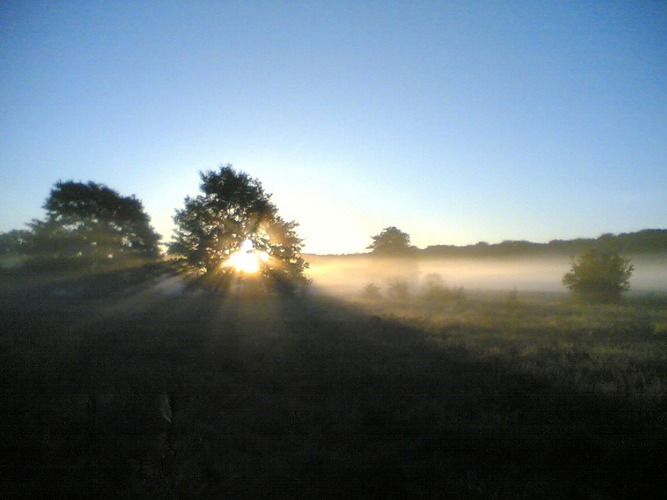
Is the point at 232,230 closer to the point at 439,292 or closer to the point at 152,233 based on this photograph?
the point at 152,233

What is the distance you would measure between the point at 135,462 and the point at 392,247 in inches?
1443

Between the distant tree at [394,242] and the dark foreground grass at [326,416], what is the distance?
27.0 meters

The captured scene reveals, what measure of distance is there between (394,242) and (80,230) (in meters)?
31.3

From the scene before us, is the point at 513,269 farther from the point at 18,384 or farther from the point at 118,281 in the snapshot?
the point at 18,384

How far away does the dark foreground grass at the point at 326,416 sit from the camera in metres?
4.59

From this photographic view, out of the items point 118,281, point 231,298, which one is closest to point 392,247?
point 231,298

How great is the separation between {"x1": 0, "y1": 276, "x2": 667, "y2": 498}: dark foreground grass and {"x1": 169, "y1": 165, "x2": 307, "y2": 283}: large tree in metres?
13.4

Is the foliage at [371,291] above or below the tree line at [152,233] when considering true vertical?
below

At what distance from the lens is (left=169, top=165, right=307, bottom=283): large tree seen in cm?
2625

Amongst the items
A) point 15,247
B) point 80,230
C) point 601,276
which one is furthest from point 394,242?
point 15,247

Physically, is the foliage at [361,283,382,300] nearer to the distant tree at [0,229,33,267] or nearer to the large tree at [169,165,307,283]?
the large tree at [169,165,307,283]

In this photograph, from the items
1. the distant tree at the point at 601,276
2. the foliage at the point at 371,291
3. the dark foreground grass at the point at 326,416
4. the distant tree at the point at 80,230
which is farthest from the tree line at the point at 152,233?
the distant tree at the point at 601,276

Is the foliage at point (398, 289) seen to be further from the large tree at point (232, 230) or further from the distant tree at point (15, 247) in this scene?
the distant tree at point (15, 247)

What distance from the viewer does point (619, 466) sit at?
4.93 metres
